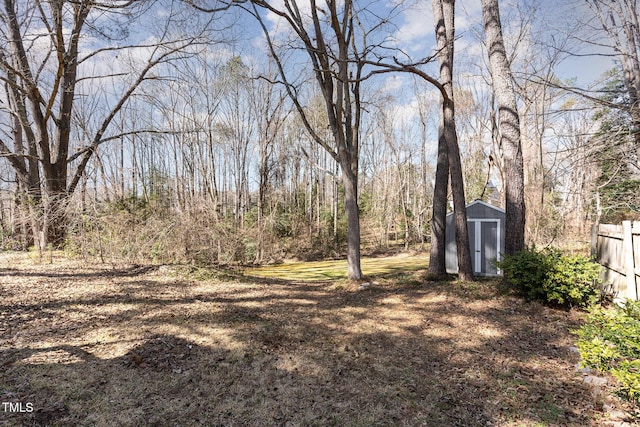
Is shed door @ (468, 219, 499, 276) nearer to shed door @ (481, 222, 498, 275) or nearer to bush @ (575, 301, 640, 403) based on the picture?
shed door @ (481, 222, 498, 275)

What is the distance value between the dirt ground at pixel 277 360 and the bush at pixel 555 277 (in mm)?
292

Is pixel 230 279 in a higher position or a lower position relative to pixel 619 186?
lower

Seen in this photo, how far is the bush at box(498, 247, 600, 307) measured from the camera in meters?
5.05

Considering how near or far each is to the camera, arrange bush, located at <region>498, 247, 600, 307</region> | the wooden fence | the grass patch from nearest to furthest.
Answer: the wooden fence
bush, located at <region>498, 247, 600, 307</region>
the grass patch

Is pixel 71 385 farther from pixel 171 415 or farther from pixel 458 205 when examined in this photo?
pixel 458 205

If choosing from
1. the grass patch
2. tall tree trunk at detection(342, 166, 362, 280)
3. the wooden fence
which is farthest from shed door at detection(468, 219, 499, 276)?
tall tree trunk at detection(342, 166, 362, 280)

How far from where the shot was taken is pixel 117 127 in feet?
54.1

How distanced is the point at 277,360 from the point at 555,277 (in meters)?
4.80

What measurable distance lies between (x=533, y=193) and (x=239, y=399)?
1495cm

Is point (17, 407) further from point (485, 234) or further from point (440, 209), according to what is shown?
point (485, 234)

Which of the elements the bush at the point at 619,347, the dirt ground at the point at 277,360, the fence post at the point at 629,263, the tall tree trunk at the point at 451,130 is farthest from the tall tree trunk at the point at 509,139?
the bush at the point at 619,347

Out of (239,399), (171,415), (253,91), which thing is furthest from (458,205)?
(253,91)

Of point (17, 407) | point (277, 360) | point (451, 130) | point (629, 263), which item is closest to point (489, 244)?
point (451, 130)

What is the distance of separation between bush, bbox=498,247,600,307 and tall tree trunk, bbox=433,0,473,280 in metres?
1.30
